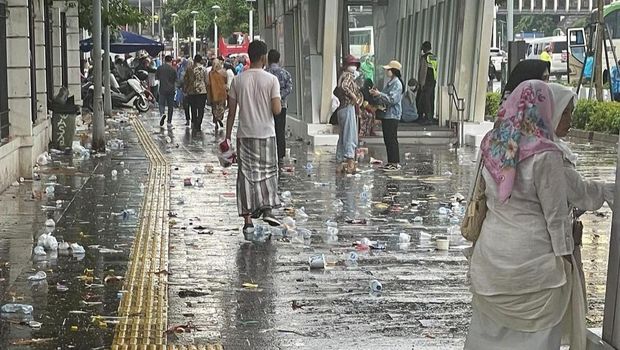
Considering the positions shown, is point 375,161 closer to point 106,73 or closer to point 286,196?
point 286,196

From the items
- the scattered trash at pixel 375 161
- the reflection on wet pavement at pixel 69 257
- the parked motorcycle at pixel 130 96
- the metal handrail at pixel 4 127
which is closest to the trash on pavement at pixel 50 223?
the reflection on wet pavement at pixel 69 257

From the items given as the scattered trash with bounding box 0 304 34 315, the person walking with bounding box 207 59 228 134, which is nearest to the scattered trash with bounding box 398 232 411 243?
the scattered trash with bounding box 0 304 34 315

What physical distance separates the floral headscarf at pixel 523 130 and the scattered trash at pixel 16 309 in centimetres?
372

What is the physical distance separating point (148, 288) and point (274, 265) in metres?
1.40

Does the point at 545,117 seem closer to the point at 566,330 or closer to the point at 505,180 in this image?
the point at 505,180

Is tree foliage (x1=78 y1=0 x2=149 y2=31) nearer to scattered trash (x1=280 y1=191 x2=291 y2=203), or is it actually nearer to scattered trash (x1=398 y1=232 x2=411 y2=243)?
scattered trash (x1=280 y1=191 x2=291 y2=203)

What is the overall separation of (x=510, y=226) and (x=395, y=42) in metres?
23.7

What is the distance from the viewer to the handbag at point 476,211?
5703 millimetres

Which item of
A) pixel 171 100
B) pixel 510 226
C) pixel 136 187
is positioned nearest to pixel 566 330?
pixel 510 226

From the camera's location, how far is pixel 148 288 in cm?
881

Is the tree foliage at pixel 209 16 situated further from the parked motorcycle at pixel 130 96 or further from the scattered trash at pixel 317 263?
the scattered trash at pixel 317 263

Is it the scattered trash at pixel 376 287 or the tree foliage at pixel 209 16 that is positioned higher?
the tree foliage at pixel 209 16

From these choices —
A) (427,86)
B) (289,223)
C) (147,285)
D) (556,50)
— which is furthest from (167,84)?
(556,50)

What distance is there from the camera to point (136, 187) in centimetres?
1568
